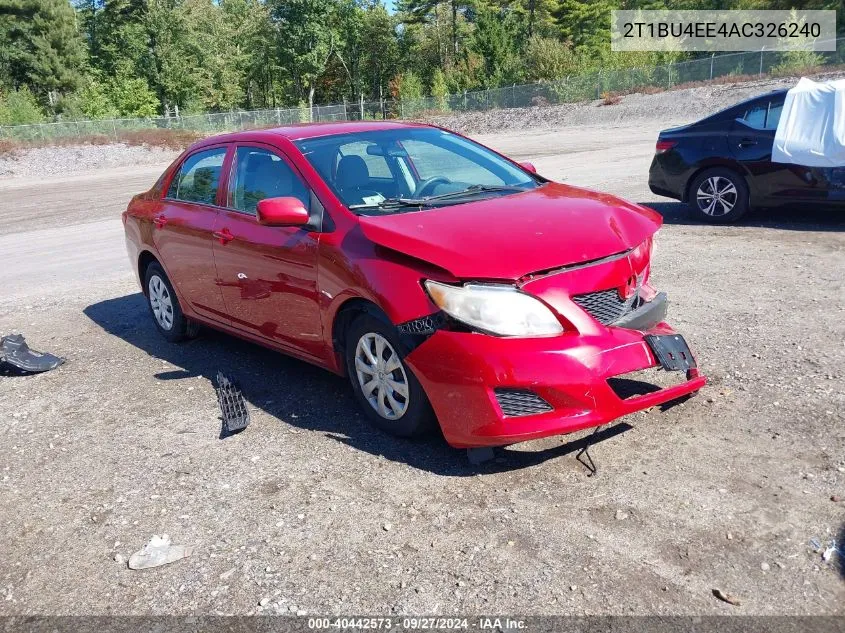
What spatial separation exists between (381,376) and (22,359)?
11.7 ft

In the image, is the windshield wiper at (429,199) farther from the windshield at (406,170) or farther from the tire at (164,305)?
the tire at (164,305)

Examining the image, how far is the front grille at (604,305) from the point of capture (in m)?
3.93

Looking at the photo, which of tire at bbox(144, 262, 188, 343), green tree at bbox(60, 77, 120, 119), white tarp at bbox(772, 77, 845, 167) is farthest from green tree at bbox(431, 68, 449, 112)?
tire at bbox(144, 262, 188, 343)

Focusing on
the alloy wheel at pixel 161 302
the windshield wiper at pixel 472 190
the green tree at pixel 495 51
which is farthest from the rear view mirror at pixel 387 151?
the green tree at pixel 495 51

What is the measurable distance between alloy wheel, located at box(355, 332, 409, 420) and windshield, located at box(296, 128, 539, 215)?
79cm

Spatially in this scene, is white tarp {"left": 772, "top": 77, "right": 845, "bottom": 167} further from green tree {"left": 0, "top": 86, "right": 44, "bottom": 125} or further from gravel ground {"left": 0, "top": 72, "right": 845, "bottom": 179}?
green tree {"left": 0, "top": 86, "right": 44, "bottom": 125}

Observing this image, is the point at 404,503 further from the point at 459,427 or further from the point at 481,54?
the point at 481,54

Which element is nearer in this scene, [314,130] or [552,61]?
[314,130]

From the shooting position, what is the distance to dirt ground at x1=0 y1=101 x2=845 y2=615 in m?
3.14

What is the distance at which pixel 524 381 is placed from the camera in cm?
373

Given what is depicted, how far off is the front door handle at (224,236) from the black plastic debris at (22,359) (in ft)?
6.47

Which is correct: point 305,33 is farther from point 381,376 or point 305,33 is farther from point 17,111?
point 381,376

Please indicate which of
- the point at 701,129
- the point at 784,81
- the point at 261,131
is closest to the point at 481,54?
the point at 784,81

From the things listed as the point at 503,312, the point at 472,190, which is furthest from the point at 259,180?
the point at 503,312
